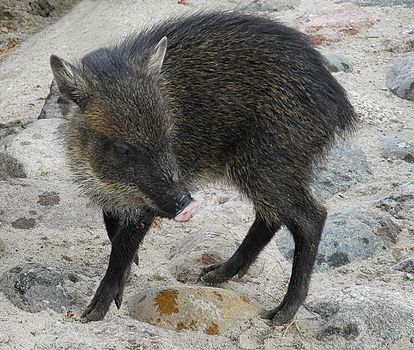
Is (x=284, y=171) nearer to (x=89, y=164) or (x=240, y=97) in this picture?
(x=240, y=97)

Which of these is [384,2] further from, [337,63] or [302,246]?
[302,246]

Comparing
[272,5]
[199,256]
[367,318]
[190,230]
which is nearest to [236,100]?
[199,256]

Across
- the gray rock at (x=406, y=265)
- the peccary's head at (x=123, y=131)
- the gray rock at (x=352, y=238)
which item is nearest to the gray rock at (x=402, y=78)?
the gray rock at (x=352, y=238)

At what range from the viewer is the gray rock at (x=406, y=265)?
4870mm

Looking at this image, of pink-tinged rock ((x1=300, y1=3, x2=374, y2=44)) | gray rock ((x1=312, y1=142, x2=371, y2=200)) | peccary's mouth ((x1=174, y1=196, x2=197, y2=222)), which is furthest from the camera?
pink-tinged rock ((x1=300, y1=3, x2=374, y2=44))

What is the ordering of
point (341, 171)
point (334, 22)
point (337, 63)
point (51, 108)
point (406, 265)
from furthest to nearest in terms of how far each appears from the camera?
1. point (334, 22)
2. point (337, 63)
3. point (51, 108)
4. point (341, 171)
5. point (406, 265)

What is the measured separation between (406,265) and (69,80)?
218cm

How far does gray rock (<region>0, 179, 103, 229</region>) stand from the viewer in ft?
17.6

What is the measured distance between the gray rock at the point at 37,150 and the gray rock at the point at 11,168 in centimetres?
3

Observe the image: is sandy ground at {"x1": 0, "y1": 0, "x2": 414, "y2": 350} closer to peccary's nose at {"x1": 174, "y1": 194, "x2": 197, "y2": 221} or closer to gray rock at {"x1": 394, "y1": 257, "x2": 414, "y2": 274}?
gray rock at {"x1": 394, "y1": 257, "x2": 414, "y2": 274}

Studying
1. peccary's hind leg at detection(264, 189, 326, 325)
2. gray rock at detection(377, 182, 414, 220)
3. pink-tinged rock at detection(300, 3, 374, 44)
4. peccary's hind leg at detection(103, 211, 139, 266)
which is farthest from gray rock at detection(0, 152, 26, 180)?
pink-tinged rock at detection(300, 3, 374, 44)

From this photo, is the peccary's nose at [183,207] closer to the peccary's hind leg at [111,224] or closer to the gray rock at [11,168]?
the peccary's hind leg at [111,224]

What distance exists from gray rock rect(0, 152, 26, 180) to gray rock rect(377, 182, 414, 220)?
8.11ft

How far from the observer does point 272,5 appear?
26.0ft
